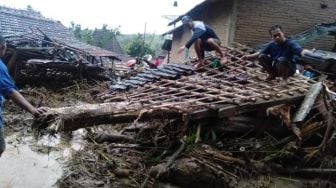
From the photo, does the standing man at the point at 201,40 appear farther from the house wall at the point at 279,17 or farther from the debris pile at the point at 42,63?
the debris pile at the point at 42,63

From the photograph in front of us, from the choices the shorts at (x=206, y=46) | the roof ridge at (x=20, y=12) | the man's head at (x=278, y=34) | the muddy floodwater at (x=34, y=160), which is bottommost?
the muddy floodwater at (x=34, y=160)

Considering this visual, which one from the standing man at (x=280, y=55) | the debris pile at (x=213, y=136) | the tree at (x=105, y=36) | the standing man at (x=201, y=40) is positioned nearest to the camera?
the debris pile at (x=213, y=136)

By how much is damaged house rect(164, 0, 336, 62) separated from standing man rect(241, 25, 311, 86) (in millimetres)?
5305

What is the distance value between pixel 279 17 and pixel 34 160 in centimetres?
921

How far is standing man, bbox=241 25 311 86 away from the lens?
568cm

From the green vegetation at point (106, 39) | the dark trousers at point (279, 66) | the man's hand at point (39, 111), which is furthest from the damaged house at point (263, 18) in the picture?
the green vegetation at point (106, 39)

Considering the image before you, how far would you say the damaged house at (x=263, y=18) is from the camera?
1150 centimetres

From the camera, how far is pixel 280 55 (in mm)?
5949

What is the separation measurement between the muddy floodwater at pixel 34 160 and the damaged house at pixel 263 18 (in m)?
6.47

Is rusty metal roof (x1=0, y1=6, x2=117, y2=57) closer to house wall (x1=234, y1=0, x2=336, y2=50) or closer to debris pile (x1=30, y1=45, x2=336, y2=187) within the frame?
house wall (x1=234, y1=0, x2=336, y2=50)

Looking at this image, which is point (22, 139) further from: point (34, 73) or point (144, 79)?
point (34, 73)

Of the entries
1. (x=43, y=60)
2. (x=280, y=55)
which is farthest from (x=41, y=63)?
(x=280, y=55)

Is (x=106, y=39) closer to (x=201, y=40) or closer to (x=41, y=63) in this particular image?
(x=41, y=63)

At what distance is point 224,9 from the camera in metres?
12.0
